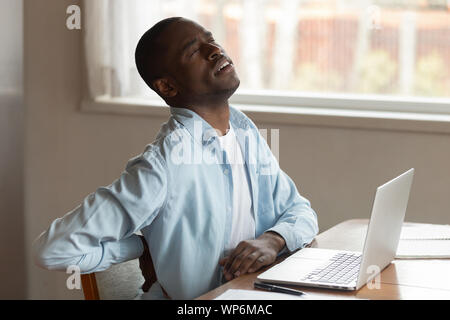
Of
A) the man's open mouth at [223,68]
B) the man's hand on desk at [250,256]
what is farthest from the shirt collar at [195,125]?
the man's hand on desk at [250,256]

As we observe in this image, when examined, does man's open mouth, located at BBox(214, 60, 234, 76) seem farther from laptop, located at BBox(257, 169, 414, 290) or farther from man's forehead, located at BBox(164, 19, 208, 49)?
laptop, located at BBox(257, 169, 414, 290)

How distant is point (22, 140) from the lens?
304 cm

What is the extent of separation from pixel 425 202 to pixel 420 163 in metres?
0.13

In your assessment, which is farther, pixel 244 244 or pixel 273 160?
pixel 273 160

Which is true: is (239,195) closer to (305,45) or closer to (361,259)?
(361,259)

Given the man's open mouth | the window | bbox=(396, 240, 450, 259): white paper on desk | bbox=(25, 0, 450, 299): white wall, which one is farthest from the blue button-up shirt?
the window

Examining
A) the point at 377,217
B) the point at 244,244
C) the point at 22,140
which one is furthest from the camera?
the point at 22,140

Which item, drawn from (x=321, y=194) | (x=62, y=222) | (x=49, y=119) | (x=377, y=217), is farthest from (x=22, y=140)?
(x=377, y=217)

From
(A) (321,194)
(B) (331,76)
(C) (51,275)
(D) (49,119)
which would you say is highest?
(B) (331,76)

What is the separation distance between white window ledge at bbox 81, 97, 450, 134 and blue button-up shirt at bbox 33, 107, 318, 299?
97 centimetres

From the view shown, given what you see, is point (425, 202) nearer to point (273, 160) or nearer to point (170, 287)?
point (273, 160)

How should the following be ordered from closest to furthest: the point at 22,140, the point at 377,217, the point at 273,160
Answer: the point at 377,217 < the point at 273,160 < the point at 22,140

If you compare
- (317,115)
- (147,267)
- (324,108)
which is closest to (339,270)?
(147,267)

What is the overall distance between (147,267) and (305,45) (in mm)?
1494
